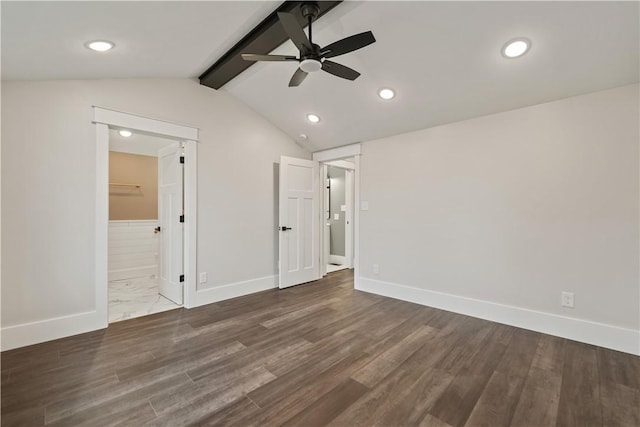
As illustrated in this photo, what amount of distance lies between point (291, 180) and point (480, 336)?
3.19 metres

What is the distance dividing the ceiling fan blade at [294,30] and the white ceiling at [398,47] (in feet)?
1.74

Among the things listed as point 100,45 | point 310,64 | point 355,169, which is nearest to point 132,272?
point 100,45

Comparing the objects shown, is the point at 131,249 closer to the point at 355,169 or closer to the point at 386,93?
the point at 355,169

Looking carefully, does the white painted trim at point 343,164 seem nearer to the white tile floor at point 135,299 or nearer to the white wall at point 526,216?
the white wall at point 526,216

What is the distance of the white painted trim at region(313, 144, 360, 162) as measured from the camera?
172 inches

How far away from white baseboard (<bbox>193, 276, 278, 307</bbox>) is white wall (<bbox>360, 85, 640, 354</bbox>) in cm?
180

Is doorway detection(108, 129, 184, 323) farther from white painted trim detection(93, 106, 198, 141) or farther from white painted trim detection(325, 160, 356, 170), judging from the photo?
white painted trim detection(325, 160, 356, 170)

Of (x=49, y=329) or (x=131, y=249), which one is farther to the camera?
(x=131, y=249)

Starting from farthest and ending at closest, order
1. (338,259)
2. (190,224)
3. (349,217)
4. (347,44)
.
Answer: (338,259)
(349,217)
(190,224)
(347,44)

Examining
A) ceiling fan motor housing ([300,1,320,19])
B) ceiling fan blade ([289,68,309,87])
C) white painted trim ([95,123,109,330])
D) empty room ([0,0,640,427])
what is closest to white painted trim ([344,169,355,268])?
empty room ([0,0,640,427])

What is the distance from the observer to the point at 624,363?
225 cm

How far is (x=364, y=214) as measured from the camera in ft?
14.2

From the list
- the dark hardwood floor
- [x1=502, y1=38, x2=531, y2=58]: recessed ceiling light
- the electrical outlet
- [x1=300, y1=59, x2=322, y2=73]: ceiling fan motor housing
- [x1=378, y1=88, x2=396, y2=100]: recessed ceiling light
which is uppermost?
[x1=502, y1=38, x2=531, y2=58]: recessed ceiling light

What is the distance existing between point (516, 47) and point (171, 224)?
4.23 meters
